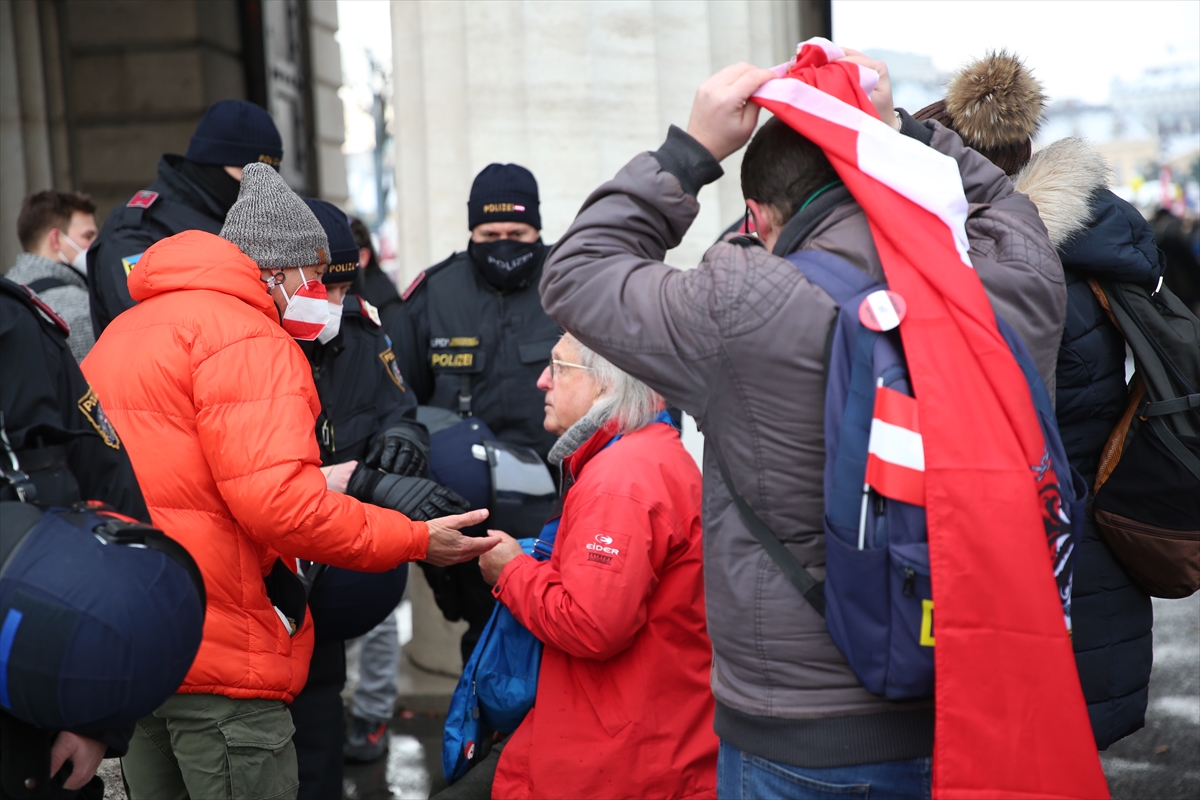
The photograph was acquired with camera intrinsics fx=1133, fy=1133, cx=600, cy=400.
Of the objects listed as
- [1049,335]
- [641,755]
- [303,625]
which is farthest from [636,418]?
[1049,335]

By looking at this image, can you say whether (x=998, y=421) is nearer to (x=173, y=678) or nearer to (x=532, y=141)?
(x=173, y=678)

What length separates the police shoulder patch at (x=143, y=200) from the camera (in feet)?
12.7

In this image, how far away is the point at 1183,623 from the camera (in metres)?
5.84

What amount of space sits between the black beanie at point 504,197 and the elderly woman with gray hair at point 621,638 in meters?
1.98

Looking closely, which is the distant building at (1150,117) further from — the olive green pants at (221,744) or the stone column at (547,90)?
the olive green pants at (221,744)

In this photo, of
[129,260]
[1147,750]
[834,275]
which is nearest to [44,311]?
[834,275]

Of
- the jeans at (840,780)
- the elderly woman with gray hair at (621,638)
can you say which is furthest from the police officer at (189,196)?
the jeans at (840,780)

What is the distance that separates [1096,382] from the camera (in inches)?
104

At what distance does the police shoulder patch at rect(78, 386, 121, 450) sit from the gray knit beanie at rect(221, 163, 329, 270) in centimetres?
92

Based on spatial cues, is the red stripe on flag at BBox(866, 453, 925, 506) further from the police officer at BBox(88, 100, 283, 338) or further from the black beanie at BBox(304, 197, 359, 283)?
the police officer at BBox(88, 100, 283, 338)

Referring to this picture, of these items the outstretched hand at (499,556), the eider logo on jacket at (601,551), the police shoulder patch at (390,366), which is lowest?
the outstretched hand at (499,556)

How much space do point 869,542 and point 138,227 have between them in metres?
3.00

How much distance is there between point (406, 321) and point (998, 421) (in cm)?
329

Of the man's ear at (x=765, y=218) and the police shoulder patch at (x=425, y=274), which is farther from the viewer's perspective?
the police shoulder patch at (x=425, y=274)
